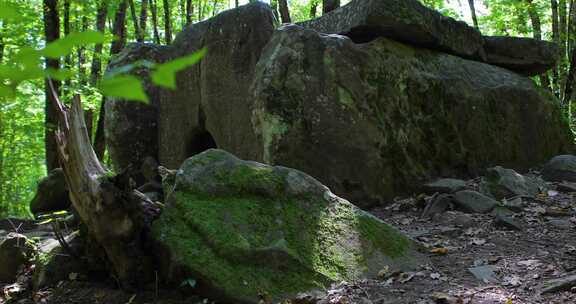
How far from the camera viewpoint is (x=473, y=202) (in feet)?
20.6

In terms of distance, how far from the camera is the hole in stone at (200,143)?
9422 millimetres

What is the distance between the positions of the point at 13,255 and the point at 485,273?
4.49 m

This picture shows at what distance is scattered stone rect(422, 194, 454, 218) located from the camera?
637 cm

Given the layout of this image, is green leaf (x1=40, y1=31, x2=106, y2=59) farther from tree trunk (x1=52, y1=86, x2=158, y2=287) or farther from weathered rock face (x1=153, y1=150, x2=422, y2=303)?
tree trunk (x1=52, y1=86, x2=158, y2=287)

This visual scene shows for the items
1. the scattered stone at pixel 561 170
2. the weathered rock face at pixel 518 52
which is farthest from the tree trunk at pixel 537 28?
the scattered stone at pixel 561 170

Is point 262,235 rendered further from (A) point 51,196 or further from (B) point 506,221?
(A) point 51,196

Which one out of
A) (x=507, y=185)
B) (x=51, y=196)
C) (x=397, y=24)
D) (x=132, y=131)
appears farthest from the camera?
(x=132, y=131)

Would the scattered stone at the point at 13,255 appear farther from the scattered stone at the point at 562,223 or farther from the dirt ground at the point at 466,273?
the scattered stone at the point at 562,223

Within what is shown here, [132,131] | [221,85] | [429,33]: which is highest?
[429,33]

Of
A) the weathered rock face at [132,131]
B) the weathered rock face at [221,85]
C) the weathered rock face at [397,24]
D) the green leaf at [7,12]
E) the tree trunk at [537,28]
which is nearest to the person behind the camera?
the green leaf at [7,12]

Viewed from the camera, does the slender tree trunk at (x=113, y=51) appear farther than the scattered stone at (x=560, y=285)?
Yes

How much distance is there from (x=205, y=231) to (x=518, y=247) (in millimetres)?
2868

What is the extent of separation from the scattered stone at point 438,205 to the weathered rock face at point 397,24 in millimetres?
2900

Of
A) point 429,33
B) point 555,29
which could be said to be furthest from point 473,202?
point 555,29
